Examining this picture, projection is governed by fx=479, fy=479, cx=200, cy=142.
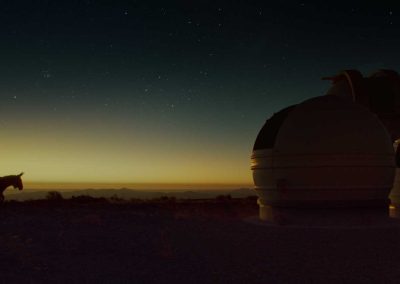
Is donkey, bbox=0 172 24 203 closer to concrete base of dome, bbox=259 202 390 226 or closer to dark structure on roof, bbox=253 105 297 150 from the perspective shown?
dark structure on roof, bbox=253 105 297 150

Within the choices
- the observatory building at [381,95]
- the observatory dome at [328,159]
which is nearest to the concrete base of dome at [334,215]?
the observatory dome at [328,159]

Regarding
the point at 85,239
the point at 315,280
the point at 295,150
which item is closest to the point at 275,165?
the point at 295,150

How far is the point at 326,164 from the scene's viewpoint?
15.2 m

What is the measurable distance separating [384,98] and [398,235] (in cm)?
927

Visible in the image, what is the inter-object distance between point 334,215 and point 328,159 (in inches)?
72.6

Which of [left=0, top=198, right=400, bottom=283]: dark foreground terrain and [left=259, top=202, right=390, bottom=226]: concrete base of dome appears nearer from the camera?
[left=0, top=198, right=400, bottom=283]: dark foreground terrain

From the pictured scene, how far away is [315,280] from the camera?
712cm

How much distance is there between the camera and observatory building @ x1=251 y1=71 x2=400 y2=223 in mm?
15234

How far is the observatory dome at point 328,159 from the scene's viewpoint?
15219 millimetres

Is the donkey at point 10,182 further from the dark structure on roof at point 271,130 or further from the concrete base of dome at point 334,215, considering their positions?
the concrete base of dome at point 334,215

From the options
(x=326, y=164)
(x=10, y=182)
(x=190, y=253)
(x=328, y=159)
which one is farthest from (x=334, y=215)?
(x=10, y=182)

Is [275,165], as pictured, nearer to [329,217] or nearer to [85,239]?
[329,217]

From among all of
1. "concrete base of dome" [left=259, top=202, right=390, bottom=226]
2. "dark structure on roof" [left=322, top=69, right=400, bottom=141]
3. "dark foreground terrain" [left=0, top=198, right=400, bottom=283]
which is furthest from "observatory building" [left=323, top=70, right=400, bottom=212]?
"dark foreground terrain" [left=0, top=198, right=400, bottom=283]

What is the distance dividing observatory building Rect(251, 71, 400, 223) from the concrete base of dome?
0.03 m
